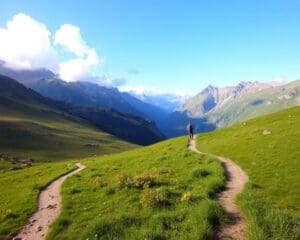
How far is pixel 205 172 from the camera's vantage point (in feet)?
91.3

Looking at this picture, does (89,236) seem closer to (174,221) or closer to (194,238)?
(174,221)

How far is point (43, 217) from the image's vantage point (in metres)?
21.0

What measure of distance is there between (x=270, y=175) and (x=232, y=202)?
27.8ft

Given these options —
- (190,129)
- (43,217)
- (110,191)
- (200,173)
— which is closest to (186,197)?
(110,191)

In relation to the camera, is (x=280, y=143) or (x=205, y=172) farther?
(x=280, y=143)

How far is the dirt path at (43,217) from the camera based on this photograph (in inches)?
713

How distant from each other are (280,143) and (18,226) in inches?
1165

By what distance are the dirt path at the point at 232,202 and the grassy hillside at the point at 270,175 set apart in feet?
1.70

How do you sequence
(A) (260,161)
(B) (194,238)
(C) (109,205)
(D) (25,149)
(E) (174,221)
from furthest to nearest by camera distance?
(D) (25,149) → (A) (260,161) → (C) (109,205) → (E) (174,221) → (B) (194,238)

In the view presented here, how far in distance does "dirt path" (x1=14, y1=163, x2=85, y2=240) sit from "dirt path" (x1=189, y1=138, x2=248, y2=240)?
9.06 m

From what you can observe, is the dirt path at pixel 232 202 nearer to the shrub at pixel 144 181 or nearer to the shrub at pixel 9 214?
the shrub at pixel 144 181

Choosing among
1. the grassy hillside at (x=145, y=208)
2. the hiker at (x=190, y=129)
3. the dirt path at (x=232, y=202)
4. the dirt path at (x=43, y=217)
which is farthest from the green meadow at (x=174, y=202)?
the hiker at (x=190, y=129)

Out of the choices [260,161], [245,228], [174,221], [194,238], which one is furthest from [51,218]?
[260,161]

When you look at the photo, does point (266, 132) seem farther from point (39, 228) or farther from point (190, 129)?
point (39, 228)
